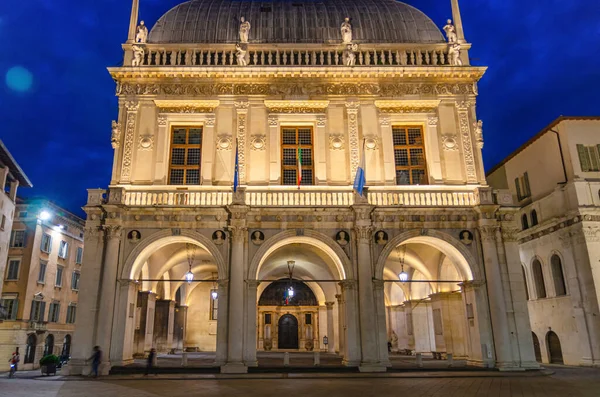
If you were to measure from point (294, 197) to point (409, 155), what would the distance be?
663 centimetres

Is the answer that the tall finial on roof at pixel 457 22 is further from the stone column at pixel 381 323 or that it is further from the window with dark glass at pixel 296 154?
the stone column at pixel 381 323

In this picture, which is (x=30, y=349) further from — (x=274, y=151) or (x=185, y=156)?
(x=274, y=151)

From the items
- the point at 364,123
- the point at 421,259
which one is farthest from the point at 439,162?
the point at 421,259

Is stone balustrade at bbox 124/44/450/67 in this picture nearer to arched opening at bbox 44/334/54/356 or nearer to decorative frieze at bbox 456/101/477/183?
decorative frieze at bbox 456/101/477/183

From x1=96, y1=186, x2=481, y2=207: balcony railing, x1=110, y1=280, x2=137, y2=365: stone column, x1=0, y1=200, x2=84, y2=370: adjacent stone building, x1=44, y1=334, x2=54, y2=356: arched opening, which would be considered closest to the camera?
x1=110, y1=280, x2=137, y2=365: stone column

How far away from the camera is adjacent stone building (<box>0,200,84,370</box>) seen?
34406 millimetres

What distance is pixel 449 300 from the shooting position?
24.6 meters

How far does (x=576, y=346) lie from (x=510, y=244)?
27.9 feet

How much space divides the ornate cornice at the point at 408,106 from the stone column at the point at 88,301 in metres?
15.1

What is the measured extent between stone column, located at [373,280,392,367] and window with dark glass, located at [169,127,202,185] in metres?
10.1

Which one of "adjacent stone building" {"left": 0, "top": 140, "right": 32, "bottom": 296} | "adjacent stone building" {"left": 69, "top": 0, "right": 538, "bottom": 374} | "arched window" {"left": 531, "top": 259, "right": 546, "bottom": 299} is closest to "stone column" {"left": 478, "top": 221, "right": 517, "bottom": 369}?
"adjacent stone building" {"left": 69, "top": 0, "right": 538, "bottom": 374}

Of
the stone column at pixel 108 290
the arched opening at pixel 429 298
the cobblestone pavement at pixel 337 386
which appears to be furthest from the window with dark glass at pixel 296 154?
the cobblestone pavement at pixel 337 386

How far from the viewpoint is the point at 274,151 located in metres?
23.1

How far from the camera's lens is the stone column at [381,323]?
65.4ft
